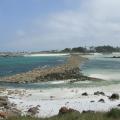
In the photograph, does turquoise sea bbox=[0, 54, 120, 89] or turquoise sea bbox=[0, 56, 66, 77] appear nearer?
turquoise sea bbox=[0, 54, 120, 89]

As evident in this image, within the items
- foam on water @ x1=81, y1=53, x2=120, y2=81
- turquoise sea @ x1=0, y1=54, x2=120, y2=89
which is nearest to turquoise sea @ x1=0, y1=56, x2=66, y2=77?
turquoise sea @ x1=0, y1=54, x2=120, y2=89

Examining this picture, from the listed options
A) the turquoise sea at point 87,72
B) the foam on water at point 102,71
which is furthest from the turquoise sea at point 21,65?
the foam on water at point 102,71

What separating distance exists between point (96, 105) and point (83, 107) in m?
1.13

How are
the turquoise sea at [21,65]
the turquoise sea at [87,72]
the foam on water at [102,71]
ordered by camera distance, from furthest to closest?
the turquoise sea at [21,65]
the foam on water at [102,71]
the turquoise sea at [87,72]

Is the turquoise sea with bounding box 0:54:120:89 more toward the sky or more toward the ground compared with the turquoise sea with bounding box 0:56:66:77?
more toward the sky

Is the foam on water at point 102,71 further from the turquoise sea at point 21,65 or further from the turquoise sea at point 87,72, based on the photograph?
the turquoise sea at point 21,65

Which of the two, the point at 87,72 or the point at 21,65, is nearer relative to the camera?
the point at 87,72

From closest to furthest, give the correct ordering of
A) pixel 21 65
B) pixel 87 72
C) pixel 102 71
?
pixel 87 72
pixel 102 71
pixel 21 65

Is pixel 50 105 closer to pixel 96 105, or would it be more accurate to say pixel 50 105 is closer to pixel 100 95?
pixel 96 105

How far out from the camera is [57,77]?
48250 millimetres

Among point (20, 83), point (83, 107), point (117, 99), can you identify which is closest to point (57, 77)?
point (20, 83)

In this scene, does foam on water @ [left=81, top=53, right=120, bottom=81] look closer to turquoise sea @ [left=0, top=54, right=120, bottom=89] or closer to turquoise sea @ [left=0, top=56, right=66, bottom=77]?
turquoise sea @ [left=0, top=54, right=120, bottom=89]

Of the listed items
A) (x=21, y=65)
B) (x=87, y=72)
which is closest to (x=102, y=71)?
(x=87, y=72)

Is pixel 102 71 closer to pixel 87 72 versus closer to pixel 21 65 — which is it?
pixel 87 72
